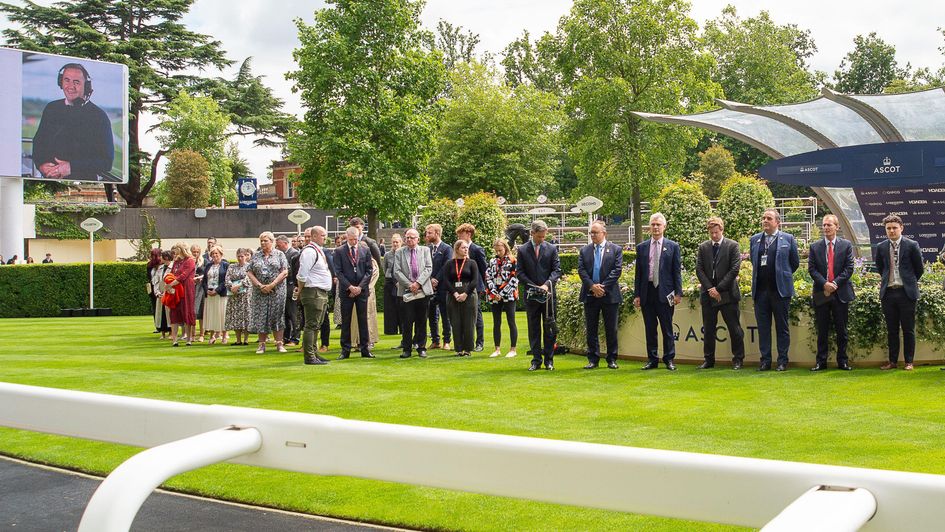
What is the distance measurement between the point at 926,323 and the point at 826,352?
1.27 m

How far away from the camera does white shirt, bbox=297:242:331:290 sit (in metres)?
13.9

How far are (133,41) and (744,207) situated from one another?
142 feet

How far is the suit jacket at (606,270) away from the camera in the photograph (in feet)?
42.1

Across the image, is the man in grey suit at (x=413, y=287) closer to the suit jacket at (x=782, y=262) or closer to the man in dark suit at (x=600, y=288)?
the man in dark suit at (x=600, y=288)

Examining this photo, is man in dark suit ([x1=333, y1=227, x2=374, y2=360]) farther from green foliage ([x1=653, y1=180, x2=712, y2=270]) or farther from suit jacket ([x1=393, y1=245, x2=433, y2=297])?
green foliage ([x1=653, y1=180, x2=712, y2=270])

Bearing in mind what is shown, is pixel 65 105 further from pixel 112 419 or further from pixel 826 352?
pixel 112 419

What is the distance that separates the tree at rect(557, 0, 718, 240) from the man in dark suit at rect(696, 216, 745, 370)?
26.7 meters

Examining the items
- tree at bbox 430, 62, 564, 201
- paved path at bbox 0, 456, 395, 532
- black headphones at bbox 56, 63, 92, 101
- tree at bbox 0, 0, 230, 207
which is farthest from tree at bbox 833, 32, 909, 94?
paved path at bbox 0, 456, 395, 532

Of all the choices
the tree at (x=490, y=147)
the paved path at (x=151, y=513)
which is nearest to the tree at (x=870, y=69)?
the tree at (x=490, y=147)

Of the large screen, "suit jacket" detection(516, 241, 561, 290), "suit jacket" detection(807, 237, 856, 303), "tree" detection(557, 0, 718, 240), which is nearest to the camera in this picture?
"suit jacket" detection(807, 237, 856, 303)

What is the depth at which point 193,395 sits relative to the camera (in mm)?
10625

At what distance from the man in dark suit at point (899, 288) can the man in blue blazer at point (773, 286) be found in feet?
3.43

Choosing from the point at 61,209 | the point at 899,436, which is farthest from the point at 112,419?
the point at 61,209

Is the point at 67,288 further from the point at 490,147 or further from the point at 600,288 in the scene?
the point at 490,147
